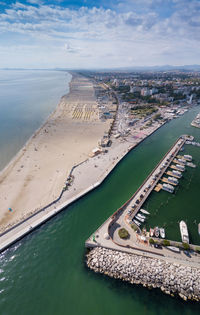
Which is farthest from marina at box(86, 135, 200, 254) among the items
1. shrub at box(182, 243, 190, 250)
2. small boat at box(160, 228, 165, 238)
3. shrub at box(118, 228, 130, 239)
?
shrub at box(182, 243, 190, 250)

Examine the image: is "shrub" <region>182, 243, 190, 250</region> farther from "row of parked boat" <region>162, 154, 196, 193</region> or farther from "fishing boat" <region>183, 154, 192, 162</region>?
"fishing boat" <region>183, 154, 192, 162</region>

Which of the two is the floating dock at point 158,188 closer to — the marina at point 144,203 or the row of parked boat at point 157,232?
the marina at point 144,203

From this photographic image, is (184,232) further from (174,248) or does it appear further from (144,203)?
(144,203)

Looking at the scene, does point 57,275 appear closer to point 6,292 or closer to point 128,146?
point 6,292

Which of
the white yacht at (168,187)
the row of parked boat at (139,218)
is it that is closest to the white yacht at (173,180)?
the white yacht at (168,187)

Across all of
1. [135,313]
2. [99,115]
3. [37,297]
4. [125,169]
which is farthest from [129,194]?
[99,115]

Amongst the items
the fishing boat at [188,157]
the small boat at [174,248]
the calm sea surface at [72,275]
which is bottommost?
the calm sea surface at [72,275]
